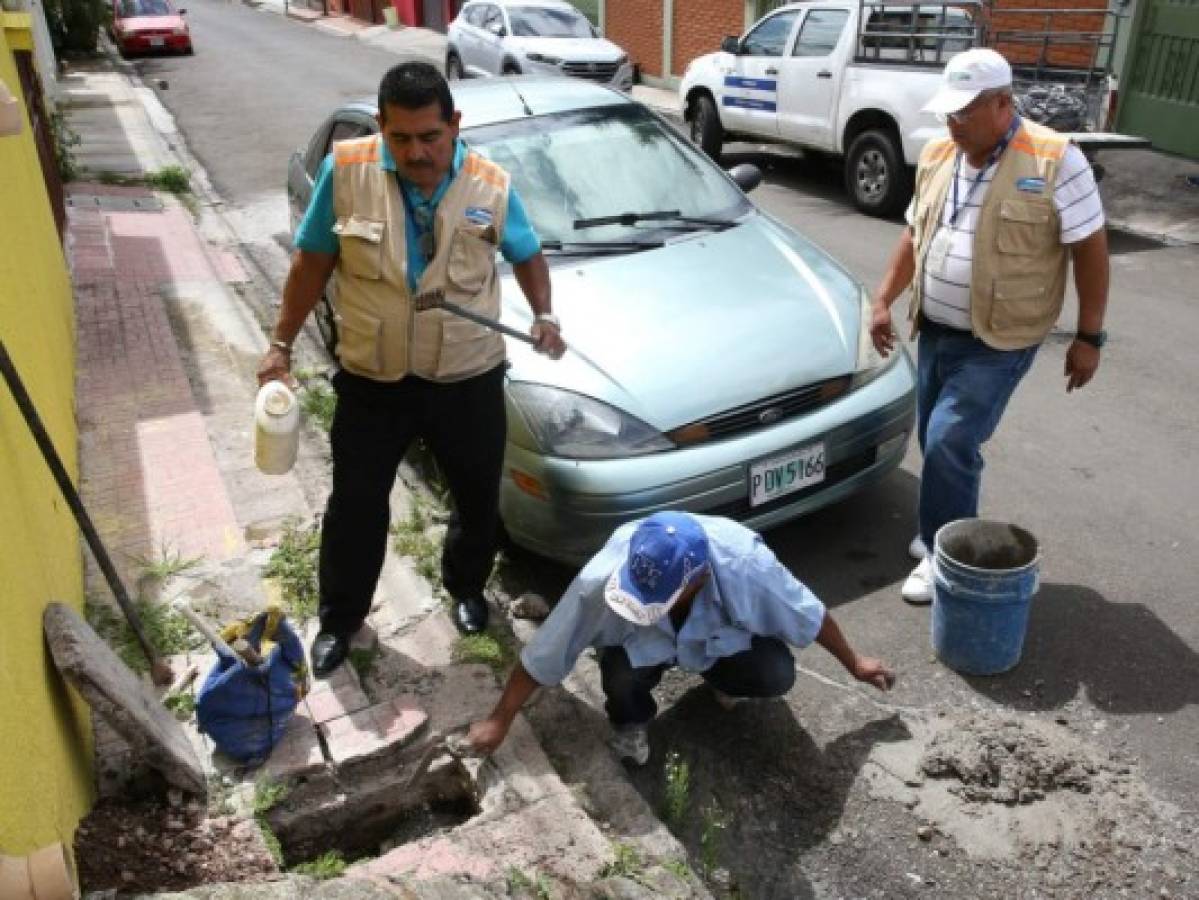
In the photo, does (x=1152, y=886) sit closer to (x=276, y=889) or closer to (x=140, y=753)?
(x=276, y=889)

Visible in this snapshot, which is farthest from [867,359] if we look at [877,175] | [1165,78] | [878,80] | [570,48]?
[570,48]

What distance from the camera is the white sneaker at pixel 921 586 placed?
3930mm

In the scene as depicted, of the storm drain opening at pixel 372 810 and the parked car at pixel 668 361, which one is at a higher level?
the parked car at pixel 668 361

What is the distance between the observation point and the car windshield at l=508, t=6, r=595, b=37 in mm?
15836

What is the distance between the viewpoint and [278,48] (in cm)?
2497

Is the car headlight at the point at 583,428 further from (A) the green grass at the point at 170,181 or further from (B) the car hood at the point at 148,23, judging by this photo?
(B) the car hood at the point at 148,23

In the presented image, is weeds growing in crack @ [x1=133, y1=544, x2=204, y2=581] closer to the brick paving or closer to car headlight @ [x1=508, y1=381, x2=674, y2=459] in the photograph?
the brick paving

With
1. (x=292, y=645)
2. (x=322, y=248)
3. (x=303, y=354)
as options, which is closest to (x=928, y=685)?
(x=292, y=645)

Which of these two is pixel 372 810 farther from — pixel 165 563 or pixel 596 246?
pixel 596 246

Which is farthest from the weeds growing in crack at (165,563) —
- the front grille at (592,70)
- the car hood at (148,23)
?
the car hood at (148,23)

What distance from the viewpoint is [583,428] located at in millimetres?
3715

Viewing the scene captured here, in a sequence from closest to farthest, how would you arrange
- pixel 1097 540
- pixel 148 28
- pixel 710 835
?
pixel 710 835
pixel 1097 540
pixel 148 28

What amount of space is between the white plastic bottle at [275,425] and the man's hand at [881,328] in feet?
7.15

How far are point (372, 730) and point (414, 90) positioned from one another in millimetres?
1830
